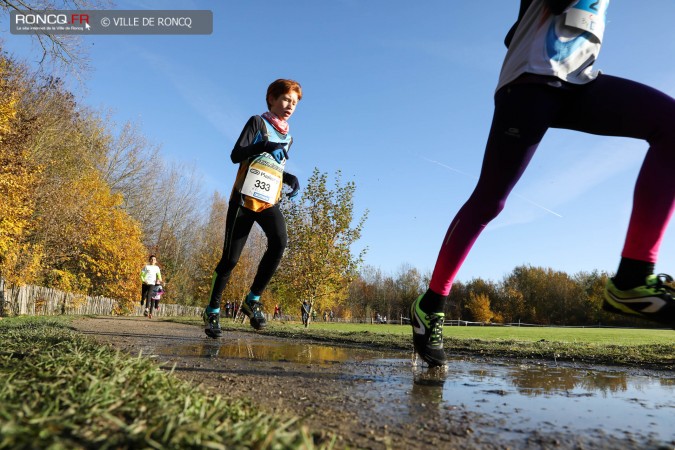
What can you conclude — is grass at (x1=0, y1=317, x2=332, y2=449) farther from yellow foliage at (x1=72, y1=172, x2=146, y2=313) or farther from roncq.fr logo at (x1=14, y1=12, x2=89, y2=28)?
yellow foliage at (x1=72, y1=172, x2=146, y2=313)

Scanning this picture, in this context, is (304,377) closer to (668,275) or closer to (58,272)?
(668,275)

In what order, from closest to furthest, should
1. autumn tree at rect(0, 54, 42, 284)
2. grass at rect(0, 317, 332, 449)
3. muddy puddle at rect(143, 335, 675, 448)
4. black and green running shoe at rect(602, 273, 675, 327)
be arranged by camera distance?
grass at rect(0, 317, 332, 449) → muddy puddle at rect(143, 335, 675, 448) → black and green running shoe at rect(602, 273, 675, 327) → autumn tree at rect(0, 54, 42, 284)

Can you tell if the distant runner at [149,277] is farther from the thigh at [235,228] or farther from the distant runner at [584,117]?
the distant runner at [584,117]

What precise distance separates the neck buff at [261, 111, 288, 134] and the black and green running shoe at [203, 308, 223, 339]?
2.09 meters

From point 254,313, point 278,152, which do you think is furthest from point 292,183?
point 254,313

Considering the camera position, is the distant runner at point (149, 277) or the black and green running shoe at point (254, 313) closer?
the black and green running shoe at point (254, 313)

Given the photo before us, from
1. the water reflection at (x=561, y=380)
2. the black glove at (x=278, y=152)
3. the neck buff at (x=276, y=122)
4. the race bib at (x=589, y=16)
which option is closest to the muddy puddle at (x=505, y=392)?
the water reflection at (x=561, y=380)

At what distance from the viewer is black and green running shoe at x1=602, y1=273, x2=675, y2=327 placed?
205 cm

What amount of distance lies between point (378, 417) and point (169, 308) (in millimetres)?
39585

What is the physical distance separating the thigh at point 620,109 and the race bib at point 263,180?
280 cm

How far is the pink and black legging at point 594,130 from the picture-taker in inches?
86.5

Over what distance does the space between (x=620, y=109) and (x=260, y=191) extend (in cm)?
312

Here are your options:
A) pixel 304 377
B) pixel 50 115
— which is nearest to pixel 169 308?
pixel 50 115

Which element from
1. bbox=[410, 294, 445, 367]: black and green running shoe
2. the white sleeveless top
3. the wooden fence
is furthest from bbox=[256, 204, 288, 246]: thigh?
the wooden fence
